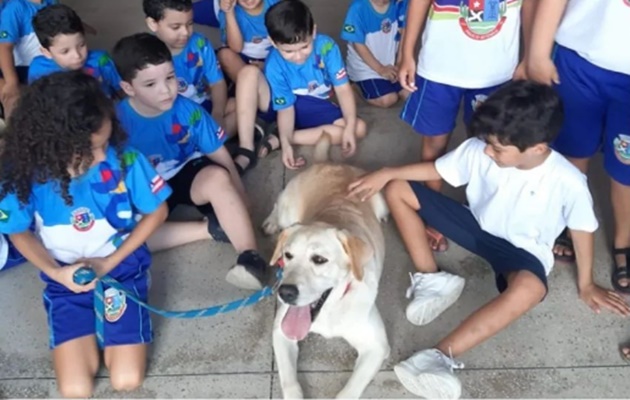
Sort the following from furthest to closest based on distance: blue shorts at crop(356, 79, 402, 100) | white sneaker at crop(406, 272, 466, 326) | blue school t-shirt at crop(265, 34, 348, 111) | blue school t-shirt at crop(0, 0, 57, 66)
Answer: blue shorts at crop(356, 79, 402, 100), blue school t-shirt at crop(0, 0, 57, 66), blue school t-shirt at crop(265, 34, 348, 111), white sneaker at crop(406, 272, 466, 326)

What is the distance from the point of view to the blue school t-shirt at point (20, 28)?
340cm

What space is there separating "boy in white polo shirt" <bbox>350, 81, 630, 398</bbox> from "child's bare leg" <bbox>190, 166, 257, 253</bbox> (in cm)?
45

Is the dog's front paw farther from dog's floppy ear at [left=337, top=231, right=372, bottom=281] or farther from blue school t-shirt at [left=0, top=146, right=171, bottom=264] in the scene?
dog's floppy ear at [left=337, top=231, right=372, bottom=281]

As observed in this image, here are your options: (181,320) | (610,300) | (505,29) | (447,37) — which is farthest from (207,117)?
(610,300)

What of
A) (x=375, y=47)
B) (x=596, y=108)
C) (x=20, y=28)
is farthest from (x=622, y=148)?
(x=20, y=28)

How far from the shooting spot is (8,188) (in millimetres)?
2178

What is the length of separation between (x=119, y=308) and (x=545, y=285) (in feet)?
4.73

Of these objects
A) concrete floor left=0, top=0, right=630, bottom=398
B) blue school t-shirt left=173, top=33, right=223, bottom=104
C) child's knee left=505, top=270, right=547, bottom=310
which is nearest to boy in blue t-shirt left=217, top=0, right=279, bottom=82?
blue school t-shirt left=173, top=33, right=223, bottom=104

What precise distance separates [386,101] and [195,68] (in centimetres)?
97

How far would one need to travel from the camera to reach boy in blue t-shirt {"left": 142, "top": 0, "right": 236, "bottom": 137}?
311 cm

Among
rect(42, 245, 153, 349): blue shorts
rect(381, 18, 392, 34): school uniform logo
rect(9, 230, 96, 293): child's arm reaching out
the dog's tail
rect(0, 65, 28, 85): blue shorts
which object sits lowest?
rect(42, 245, 153, 349): blue shorts

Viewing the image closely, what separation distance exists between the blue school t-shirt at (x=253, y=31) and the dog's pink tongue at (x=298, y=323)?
5.56ft

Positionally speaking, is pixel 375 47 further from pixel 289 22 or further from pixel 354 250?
pixel 354 250

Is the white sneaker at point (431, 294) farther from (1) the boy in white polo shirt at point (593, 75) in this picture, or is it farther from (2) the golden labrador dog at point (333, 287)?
(1) the boy in white polo shirt at point (593, 75)
